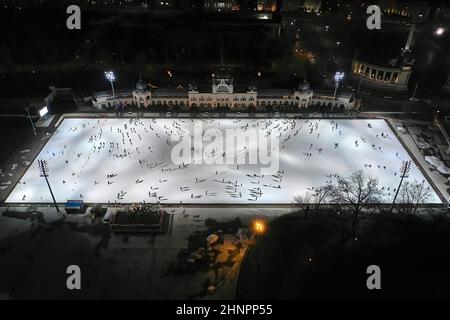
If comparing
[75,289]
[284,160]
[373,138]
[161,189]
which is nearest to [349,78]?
[373,138]

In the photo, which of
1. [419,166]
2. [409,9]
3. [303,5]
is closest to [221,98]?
[419,166]

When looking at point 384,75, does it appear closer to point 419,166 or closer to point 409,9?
point 419,166

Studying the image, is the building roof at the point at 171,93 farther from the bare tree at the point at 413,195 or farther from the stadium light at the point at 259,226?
the bare tree at the point at 413,195

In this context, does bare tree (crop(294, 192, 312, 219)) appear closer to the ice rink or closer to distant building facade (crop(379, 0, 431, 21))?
the ice rink

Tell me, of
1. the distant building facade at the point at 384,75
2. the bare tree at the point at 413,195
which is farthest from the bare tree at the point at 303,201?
the distant building facade at the point at 384,75

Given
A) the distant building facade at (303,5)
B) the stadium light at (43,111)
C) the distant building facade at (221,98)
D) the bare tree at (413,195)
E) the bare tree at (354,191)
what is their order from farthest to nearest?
the distant building facade at (303,5), the distant building facade at (221,98), the stadium light at (43,111), the bare tree at (413,195), the bare tree at (354,191)

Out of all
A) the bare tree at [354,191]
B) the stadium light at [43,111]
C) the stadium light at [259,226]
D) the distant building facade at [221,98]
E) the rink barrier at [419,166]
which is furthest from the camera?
the distant building facade at [221,98]
